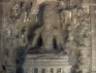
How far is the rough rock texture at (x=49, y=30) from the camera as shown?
21.8 ft

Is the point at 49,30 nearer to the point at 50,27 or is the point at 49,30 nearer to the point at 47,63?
the point at 50,27

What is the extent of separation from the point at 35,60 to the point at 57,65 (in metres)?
0.27

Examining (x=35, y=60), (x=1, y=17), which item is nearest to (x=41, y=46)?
(x=35, y=60)

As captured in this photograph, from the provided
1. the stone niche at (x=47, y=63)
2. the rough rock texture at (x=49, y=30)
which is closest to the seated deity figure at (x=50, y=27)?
the rough rock texture at (x=49, y=30)

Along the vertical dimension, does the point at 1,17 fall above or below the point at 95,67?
above

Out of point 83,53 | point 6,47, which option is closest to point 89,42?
point 83,53

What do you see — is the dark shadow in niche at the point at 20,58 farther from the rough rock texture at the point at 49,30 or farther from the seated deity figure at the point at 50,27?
the seated deity figure at the point at 50,27

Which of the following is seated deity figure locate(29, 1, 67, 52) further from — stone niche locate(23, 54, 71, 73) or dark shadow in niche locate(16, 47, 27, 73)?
dark shadow in niche locate(16, 47, 27, 73)

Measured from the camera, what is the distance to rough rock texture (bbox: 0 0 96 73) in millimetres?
6645

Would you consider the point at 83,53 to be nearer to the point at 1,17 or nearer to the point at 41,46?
the point at 41,46

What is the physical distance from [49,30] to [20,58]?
0.49 m

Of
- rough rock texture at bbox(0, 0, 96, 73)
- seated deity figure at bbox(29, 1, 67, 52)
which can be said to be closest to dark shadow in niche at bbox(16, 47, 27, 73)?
rough rock texture at bbox(0, 0, 96, 73)

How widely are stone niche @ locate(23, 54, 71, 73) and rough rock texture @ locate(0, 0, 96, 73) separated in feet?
0.32

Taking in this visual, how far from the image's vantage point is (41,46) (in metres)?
6.66
